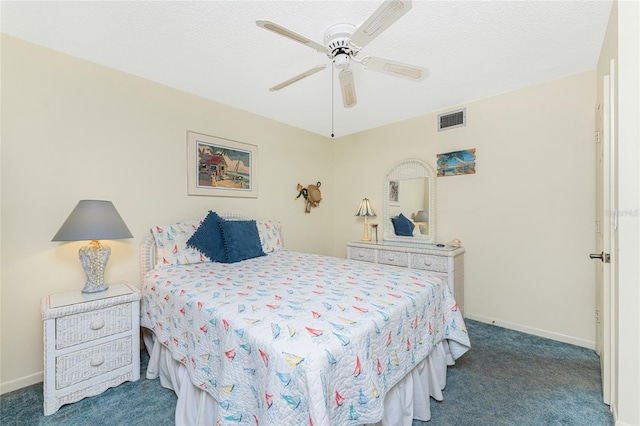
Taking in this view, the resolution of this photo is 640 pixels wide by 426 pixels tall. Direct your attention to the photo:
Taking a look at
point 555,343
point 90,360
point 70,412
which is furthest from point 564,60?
point 70,412

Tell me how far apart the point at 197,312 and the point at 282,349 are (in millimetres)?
719

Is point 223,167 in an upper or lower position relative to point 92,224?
upper

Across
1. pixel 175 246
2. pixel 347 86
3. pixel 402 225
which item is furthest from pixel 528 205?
pixel 175 246

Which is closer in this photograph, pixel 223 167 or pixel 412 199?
pixel 223 167

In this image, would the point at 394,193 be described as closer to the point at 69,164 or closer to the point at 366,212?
the point at 366,212

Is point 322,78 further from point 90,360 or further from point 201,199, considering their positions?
point 90,360

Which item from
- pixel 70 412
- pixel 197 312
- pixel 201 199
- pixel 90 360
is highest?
pixel 201 199

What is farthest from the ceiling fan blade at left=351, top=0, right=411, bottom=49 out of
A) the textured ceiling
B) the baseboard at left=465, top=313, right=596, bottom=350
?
the baseboard at left=465, top=313, right=596, bottom=350

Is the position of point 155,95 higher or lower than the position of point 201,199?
higher

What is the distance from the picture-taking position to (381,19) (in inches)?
49.9

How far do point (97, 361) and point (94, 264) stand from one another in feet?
2.16

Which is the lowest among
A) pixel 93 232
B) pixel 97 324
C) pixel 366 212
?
pixel 97 324

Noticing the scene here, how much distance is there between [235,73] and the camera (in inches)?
93.7

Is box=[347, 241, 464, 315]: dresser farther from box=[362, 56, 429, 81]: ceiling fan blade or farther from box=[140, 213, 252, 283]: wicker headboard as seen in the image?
box=[140, 213, 252, 283]: wicker headboard
